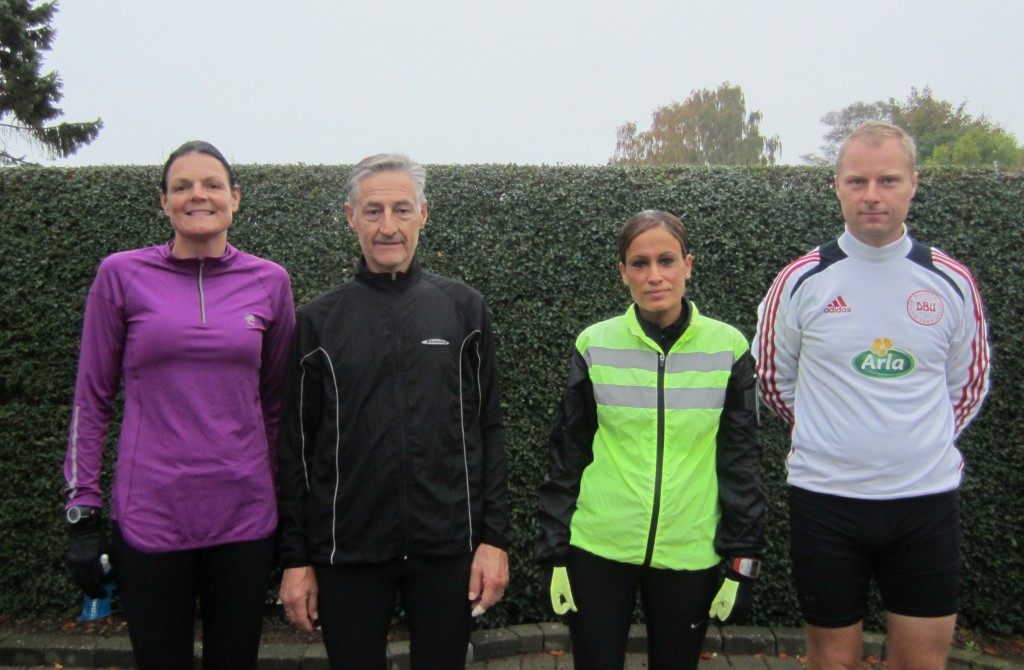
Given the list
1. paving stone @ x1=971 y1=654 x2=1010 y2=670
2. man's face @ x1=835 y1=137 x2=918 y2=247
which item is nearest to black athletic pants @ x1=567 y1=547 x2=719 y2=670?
man's face @ x1=835 y1=137 x2=918 y2=247

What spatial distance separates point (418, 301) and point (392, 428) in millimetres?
370

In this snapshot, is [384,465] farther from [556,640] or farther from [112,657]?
[112,657]

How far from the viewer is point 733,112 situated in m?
49.6

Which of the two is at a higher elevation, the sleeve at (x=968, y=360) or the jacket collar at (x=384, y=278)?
the jacket collar at (x=384, y=278)

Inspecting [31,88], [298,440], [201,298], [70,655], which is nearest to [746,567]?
[298,440]

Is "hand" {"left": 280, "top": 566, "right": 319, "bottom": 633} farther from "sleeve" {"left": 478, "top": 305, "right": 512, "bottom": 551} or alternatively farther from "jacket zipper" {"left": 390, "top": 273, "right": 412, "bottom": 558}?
"sleeve" {"left": 478, "top": 305, "right": 512, "bottom": 551}

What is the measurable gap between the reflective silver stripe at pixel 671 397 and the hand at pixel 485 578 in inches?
21.6

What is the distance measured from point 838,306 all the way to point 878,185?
1.23 ft

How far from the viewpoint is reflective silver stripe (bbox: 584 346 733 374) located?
7.18 ft

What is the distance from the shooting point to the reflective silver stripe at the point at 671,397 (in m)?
2.16

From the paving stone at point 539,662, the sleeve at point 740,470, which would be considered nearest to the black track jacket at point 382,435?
the sleeve at point 740,470

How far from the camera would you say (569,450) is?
2293 millimetres

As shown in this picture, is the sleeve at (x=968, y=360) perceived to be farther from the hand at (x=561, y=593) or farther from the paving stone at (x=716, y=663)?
the paving stone at (x=716, y=663)

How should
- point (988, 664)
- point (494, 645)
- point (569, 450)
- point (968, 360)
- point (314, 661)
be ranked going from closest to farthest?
point (569, 450)
point (968, 360)
point (988, 664)
point (314, 661)
point (494, 645)
